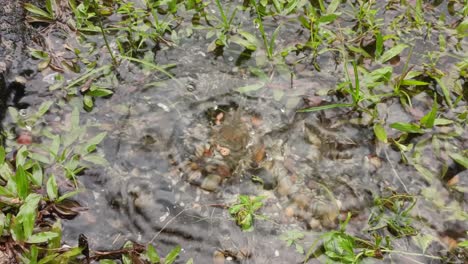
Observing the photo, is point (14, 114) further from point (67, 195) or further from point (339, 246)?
point (339, 246)

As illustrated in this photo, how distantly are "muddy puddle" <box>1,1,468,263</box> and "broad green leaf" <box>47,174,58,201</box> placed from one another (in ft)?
0.47

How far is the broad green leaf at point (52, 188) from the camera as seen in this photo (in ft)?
Answer: 8.29

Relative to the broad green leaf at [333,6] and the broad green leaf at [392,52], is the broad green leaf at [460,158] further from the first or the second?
the broad green leaf at [333,6]

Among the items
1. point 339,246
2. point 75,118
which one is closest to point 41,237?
point 75,118

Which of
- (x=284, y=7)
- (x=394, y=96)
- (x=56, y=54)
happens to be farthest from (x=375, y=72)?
(x=56, y=54)

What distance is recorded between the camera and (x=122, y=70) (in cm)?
324

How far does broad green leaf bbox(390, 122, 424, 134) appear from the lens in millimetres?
2998

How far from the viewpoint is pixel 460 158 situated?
293 cm

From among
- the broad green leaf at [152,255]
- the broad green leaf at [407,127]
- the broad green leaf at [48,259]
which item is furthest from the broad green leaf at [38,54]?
the broad green leaf at [407,127]

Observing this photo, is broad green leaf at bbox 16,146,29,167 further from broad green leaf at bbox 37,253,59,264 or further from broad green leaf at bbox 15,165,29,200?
broad green leaf at bbox 37,253,59,264

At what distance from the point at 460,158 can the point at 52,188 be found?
2.64 m

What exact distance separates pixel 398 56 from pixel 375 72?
40 cm

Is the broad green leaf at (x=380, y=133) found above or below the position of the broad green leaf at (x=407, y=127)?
below

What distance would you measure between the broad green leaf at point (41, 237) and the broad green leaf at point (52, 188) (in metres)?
0.24
